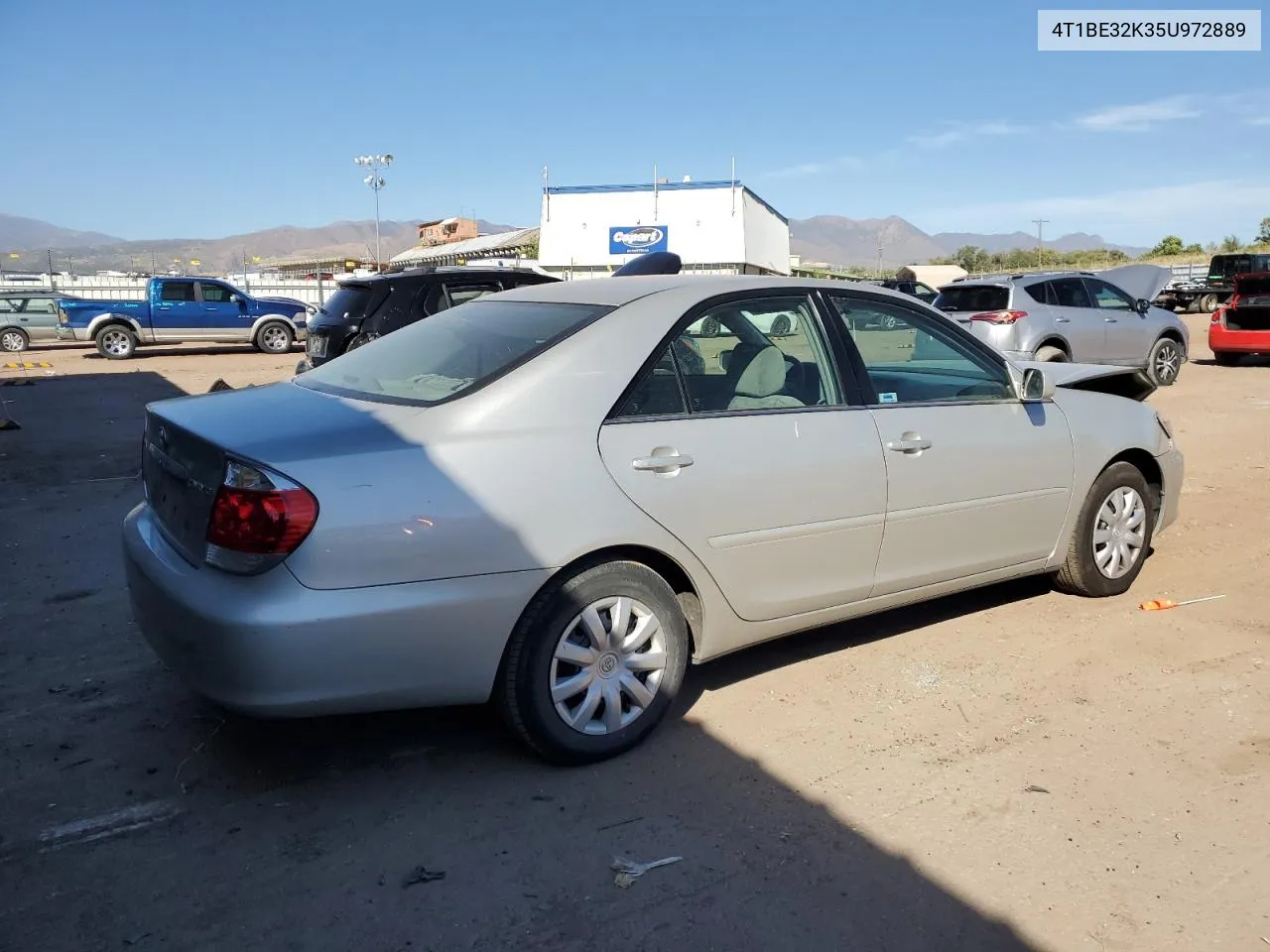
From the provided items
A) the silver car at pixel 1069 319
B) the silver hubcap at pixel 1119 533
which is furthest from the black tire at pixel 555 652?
the silver car at pixel 1069 319

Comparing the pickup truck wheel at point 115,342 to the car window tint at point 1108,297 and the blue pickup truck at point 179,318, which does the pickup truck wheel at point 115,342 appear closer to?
the blue pickup truck at point 179,318

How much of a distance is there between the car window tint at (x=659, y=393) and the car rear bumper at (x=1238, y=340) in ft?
53.3

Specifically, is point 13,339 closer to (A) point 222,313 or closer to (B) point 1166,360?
(A) point 222,313

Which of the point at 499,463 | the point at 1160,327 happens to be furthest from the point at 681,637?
the point at 1160,327

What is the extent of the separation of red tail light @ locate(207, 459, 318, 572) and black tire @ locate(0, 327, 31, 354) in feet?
83.6

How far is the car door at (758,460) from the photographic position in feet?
11.8

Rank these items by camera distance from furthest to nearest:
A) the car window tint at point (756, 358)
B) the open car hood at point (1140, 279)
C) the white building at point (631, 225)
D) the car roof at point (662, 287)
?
the white building at point (631, 225)
the open car hood at point (1140, 279)
the car roof at point (662, 287)
the car window tint at point (756, 358)

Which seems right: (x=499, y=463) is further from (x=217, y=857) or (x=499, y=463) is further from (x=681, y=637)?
(x=217, y=857)

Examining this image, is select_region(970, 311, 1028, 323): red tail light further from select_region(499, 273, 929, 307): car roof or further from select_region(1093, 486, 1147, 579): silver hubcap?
select_region(499, 273, 929, 307): car roof

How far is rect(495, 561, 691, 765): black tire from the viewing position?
11.0 feet

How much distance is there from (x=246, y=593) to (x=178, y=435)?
75 cm

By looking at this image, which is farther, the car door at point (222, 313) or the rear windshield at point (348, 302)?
the car door at point (222, 313)

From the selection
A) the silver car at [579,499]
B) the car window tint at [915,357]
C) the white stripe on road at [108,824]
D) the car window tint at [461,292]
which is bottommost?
the white stripe on road at [108,824]

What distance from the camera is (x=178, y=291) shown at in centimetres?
2284
